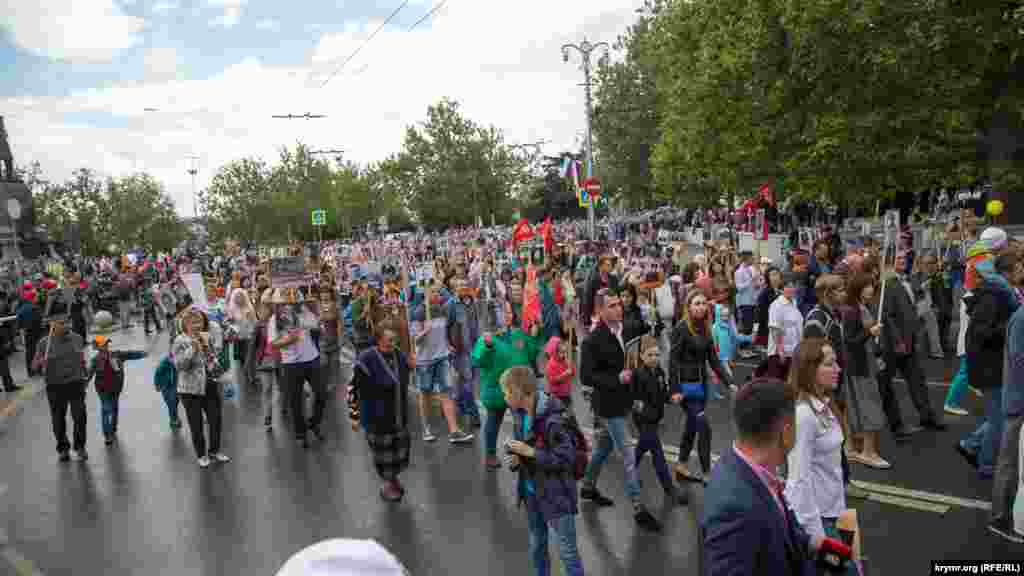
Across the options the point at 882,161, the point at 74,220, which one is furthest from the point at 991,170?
the point at 74,220

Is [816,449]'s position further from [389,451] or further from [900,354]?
[900,354]

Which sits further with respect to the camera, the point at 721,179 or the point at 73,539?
the point at 721,179

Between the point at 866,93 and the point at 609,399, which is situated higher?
the point at 866,93

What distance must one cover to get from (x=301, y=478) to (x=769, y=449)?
5826 millimetres

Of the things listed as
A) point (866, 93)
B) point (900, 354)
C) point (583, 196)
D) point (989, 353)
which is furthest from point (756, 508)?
point (583, 196)

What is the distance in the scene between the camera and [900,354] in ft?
24.4

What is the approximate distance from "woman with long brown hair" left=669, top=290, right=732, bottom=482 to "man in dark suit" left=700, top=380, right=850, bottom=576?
3542 millimetres

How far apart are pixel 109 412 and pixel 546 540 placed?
280 inches

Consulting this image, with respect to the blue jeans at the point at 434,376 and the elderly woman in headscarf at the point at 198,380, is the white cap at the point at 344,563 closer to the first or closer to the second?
the elderly woman in headscarf at the point at 198,380

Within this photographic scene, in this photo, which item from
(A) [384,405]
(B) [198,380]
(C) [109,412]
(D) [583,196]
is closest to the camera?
(A) [384,405]

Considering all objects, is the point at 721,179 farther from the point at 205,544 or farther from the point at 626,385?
the point at 205,544

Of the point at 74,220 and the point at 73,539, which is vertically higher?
the point at 74,220

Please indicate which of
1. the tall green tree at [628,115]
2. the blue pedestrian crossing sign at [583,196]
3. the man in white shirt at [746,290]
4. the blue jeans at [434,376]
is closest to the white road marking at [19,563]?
the blue jeans at [434,376]

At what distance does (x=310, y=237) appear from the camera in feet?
207
